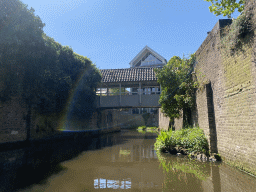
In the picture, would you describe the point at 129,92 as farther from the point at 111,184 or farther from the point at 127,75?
the point at 111,184

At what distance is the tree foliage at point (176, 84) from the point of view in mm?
11164

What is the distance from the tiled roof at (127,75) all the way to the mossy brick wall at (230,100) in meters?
10.4

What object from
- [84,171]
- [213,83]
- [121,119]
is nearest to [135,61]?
[121,119]

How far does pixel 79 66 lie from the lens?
17703 mm

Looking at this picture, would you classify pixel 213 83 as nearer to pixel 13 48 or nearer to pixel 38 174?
pixel 38 174

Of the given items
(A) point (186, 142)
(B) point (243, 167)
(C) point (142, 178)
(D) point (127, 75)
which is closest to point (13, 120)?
(C) point (142, 178)

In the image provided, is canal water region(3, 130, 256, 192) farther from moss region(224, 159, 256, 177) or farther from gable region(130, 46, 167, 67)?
gable region(130, 46, 167, 67)

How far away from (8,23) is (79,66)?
7970 mm

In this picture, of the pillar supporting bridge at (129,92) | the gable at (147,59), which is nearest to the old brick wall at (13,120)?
the pillar supporting bridge at (129,92)

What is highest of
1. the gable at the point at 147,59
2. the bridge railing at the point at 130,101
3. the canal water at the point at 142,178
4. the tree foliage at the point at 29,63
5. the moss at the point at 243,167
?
the gable at the point at 147,59

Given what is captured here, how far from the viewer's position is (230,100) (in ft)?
21.5

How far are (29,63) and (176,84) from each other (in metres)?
9.53

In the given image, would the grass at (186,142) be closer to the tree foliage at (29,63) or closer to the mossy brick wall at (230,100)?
the mossy brick wall at (230,100)

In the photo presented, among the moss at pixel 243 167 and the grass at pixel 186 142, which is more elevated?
the grass at pixel 186 142
